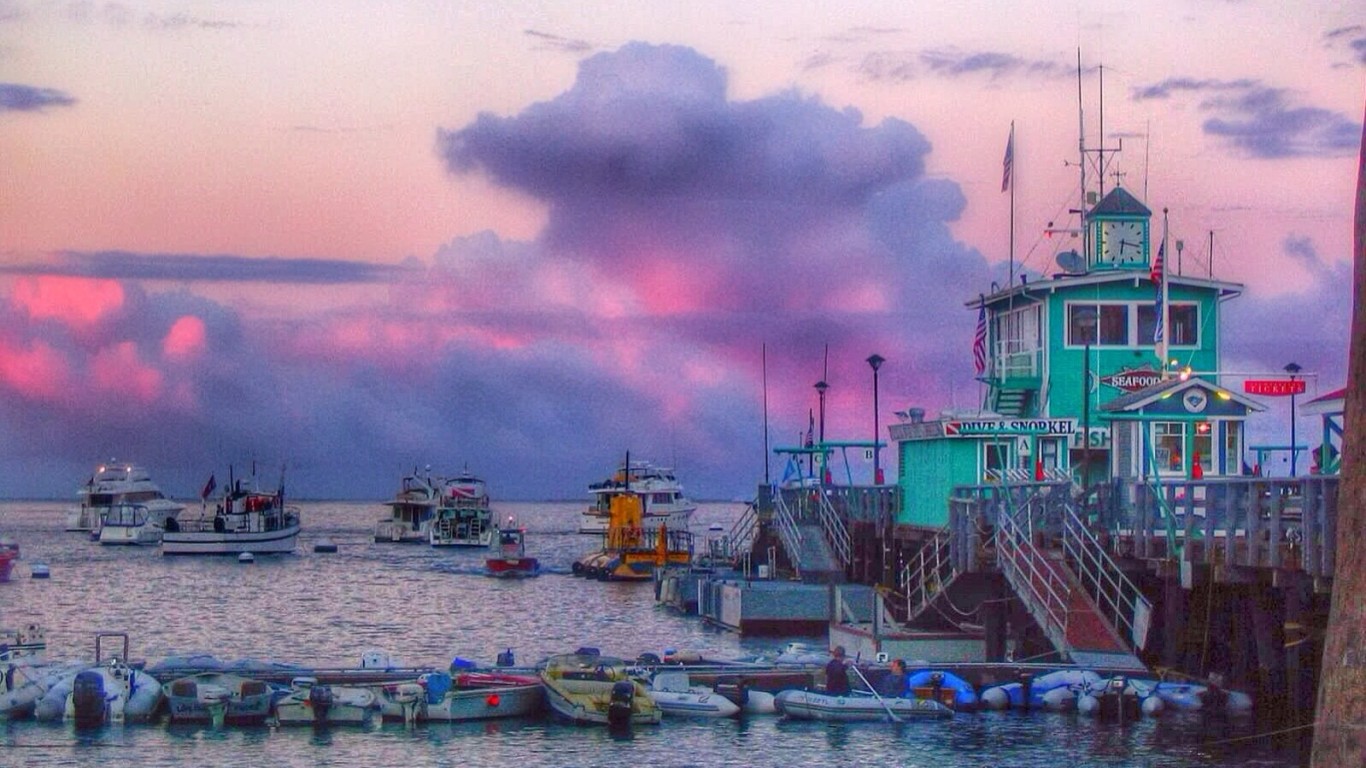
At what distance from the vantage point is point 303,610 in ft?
264

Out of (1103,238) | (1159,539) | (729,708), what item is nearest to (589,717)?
(729,708)

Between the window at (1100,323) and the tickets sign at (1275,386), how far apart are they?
12.1 m

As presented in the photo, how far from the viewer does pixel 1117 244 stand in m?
54.6

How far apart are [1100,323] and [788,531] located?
704 inches

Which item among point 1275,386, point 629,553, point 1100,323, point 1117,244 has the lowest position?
point 629,553

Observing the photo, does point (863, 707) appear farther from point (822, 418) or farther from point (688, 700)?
point (822, 418)

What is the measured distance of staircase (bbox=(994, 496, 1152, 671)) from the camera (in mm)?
37969

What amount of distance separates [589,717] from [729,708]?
9.76ft

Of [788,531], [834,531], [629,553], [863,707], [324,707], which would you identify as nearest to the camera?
[324,707]

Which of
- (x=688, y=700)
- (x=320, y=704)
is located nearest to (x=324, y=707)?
(x=320, y=704)

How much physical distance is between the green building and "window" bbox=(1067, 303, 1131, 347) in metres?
0.03

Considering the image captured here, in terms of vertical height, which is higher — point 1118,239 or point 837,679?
point 1118,239

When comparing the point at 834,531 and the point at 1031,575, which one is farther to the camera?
the point at 834,531

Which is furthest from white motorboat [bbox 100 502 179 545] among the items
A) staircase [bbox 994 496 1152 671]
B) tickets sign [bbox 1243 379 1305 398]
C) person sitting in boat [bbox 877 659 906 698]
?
tickets sign [bbox 1243 379 1305 398]
